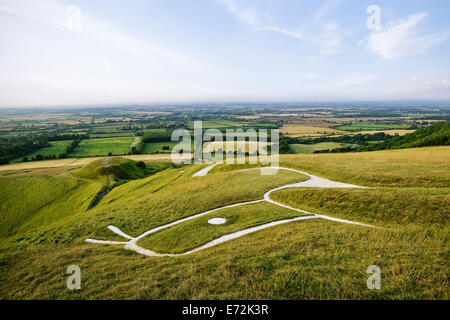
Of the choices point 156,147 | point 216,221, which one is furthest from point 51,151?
point 216,221

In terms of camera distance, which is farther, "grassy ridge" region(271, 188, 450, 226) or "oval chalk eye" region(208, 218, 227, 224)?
"oval chalk eye" region(208, 218, 227, 224)

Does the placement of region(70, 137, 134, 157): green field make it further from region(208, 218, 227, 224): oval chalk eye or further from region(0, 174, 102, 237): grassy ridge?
region(208, 218, 227, 224): oval chalk eye

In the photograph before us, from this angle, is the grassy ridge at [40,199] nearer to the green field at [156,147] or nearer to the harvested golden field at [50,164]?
the harvested golden field at [50,164]

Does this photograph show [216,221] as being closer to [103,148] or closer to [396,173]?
[396,173]

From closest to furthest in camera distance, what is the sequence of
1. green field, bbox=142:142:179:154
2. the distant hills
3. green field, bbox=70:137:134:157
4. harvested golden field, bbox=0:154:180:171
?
the distant hills, harvested golden field, bbox=0:154:180:171, green field, bbox=70:137:134:157, green field, bbox=142:142:179:154

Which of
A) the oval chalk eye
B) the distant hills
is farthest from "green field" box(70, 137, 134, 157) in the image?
the distant hills

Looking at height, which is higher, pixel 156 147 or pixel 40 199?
pixel 156 147

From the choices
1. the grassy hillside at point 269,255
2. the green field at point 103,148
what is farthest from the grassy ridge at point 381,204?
the green field at point 103,148
